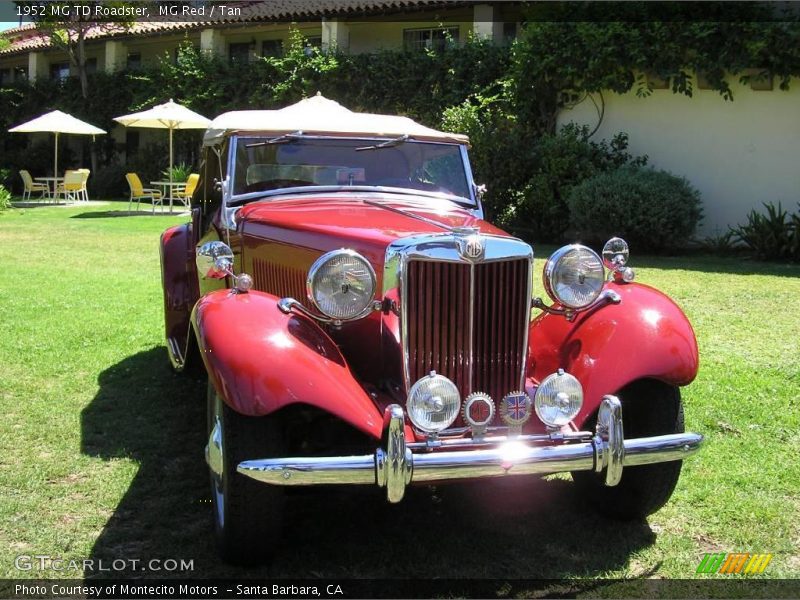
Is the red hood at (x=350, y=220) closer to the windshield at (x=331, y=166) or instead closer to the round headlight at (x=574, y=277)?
the windshield at (x=331, y=166)

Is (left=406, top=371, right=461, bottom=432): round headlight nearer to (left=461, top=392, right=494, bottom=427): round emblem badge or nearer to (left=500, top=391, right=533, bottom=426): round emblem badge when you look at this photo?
(left=461, top=392, right=494, bottom=427): round emblem badge

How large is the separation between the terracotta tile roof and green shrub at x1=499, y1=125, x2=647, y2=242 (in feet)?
19.6

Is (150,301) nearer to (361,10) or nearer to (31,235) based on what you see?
(31,235)

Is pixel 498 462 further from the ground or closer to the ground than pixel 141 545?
further from the ground

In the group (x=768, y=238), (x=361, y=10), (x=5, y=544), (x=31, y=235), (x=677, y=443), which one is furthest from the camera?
(x=361, y=10)

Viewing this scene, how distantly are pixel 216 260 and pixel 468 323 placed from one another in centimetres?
107

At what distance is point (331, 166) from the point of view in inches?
161

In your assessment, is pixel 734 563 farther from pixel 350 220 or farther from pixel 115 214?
pixel 115 214

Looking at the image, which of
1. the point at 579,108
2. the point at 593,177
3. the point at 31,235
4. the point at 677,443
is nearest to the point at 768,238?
the point at 593,177

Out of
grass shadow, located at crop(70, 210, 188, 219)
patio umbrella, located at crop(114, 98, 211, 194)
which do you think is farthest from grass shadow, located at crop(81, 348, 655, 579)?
patio umbrella, located at crop(114, 98, 211, 194)

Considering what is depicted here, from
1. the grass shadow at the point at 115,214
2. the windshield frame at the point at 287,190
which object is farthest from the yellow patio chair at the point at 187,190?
the windshield frame at the point at 287,190

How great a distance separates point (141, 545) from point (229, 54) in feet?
71.2

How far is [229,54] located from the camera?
22656mm

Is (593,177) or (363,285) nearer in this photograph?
(363,285)
